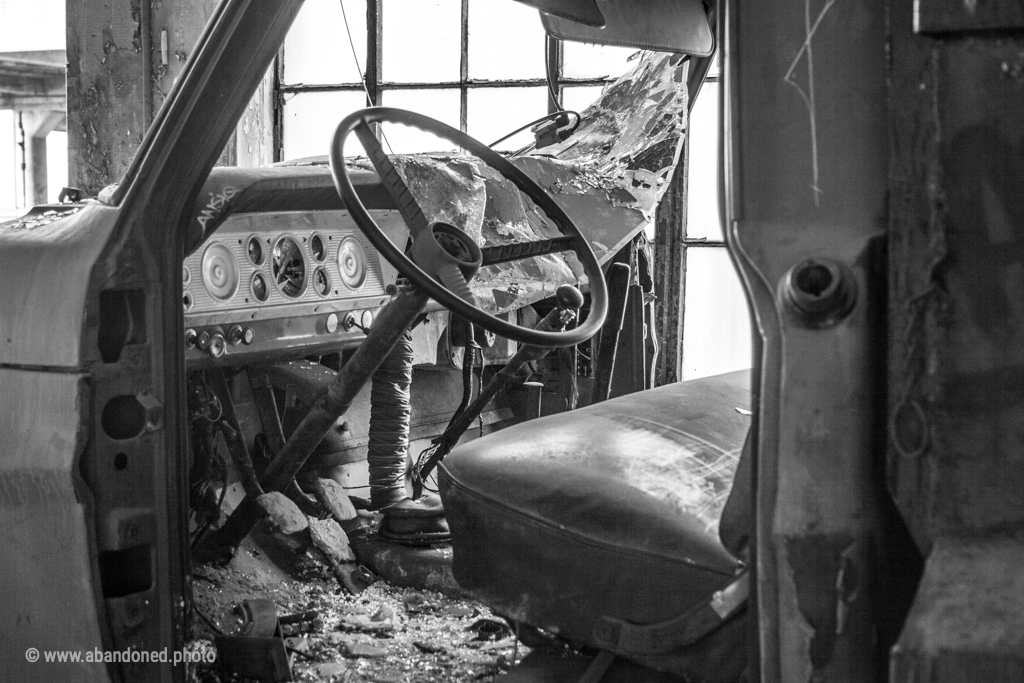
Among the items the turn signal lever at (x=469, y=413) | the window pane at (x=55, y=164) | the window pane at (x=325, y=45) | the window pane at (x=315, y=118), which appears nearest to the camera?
the turn signal lever at (x=469, y=413)

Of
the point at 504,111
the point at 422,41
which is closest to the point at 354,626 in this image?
the point at 504,111

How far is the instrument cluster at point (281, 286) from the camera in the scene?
2.39m

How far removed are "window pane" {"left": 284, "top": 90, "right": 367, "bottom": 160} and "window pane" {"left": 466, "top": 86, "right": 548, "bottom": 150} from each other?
2.49 ft

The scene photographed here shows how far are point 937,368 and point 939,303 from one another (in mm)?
54

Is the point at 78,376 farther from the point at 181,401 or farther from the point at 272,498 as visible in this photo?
the point at 272,498

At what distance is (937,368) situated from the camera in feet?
2.77

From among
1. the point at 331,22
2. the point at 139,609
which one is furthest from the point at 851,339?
the point at 331,22

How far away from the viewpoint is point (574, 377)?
3.42 meters

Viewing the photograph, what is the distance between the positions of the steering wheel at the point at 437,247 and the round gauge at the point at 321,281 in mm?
775

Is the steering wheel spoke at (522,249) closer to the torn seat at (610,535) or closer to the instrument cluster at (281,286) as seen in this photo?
the torn seat at (610,535)

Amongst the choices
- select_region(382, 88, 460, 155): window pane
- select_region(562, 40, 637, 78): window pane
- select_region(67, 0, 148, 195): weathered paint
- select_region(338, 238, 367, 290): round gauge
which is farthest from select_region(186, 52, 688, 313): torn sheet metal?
select_region(67, 0, 148, 195): weathered paint

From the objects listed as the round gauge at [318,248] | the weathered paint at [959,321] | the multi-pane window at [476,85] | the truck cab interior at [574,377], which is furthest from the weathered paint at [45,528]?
the multi-pane window at [476,85]

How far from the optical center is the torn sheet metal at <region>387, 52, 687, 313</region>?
2.77 meters

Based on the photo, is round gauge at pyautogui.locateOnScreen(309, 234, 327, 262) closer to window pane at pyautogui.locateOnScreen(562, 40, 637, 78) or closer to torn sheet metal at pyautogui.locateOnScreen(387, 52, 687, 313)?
torn sheet metal at pyautogui.locateOnScreen(387, 52, 687, 313)
